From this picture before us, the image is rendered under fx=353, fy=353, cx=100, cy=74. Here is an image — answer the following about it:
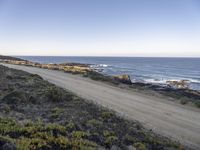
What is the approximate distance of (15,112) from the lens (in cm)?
1831

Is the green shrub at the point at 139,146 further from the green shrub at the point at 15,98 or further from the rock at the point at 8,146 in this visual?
the green shrub at the point at 15,98

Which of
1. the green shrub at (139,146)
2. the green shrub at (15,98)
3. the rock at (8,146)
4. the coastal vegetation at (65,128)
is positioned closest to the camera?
the rock at (8,146)

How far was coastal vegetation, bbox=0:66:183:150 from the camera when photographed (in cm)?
1317

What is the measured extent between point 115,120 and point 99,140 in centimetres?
455

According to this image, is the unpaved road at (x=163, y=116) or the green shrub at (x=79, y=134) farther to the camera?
the unpaved road at (x=163, y=116)

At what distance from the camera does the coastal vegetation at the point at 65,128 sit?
1317cm

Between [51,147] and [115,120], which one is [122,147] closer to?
[51,147]

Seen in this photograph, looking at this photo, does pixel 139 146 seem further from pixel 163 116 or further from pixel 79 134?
pixel 163 116

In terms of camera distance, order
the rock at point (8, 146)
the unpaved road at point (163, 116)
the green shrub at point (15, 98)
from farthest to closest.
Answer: the green shrub at point (15, 98)
the unpaved road at point (163, 116)
the rock at point (8, 146)

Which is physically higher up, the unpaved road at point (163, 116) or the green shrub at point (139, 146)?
the green shrub at point (139, 146)

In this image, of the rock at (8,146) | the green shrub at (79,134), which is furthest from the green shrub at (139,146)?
the rock at (8,146)

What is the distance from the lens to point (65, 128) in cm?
1512

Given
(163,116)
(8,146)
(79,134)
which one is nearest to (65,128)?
(79,134)

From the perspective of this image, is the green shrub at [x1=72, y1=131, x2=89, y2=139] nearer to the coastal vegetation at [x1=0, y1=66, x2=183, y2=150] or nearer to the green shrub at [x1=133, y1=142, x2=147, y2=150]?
the coastal vegetation at [x1=0, y1=66, x2=183, y2=150]
